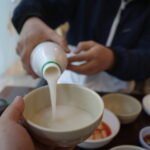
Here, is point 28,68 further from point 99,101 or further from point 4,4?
point 4,4

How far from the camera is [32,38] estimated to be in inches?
30.5

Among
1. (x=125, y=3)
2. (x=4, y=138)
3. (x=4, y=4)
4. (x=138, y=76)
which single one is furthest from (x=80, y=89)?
(x=4, y=4)

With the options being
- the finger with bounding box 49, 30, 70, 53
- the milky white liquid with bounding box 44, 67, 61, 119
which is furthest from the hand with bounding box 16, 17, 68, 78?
the milky white liquid with bounding box 44, 67, 61, 119

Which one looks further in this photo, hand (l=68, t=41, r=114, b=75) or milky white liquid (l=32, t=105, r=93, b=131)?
hand (l=68, t=41, r=114, b=75)

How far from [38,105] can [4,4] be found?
1.24 metres

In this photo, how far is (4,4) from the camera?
166cm

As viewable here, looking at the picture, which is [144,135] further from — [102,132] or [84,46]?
[84,46]

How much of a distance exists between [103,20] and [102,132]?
1.46 feet

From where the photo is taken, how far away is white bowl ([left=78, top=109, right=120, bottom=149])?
1.99ft

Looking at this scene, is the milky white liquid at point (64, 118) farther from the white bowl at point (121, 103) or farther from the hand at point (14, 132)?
the white bowl at point (121, 103)

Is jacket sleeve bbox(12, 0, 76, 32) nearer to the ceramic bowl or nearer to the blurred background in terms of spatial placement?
the ceramic bowl

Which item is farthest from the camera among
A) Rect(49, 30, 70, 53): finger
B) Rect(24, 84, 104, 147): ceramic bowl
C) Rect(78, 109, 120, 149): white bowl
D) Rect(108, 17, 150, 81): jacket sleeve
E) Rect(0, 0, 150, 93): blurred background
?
Rect(0, 0, 150, 93): blurred background

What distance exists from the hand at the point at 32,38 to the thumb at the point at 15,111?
242 mm

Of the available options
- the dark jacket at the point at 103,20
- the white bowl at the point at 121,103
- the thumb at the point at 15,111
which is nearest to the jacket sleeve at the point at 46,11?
the dark jacket at the point at 103,20
